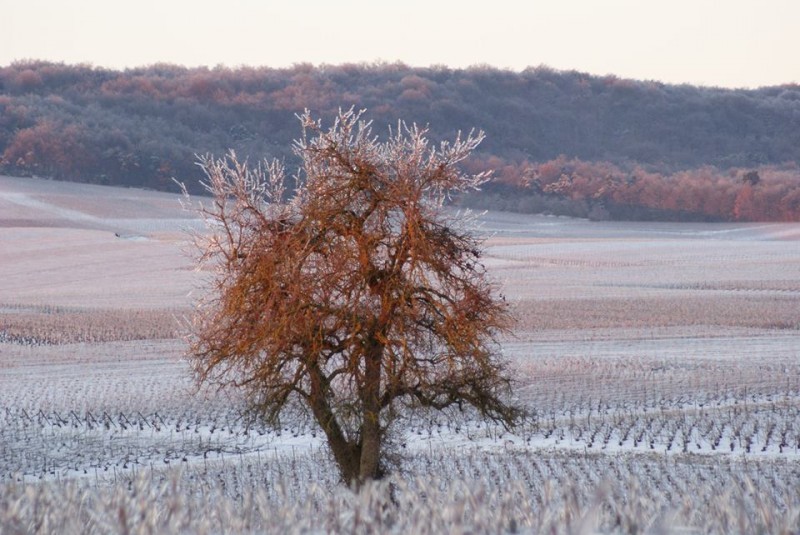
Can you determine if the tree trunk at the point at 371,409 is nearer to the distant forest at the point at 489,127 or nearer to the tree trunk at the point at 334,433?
the tree trunk at the point at 334,433

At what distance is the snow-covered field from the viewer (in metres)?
6.41

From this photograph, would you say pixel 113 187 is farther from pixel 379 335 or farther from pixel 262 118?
pixel 379 335

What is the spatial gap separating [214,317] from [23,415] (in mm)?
8680

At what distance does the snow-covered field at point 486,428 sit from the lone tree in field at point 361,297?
1078 millimetres

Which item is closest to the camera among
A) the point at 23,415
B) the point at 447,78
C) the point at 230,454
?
the point at 230,454

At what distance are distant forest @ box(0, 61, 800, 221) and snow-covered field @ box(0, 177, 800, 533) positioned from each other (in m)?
50.9

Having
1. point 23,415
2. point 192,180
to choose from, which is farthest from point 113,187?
point 23,415

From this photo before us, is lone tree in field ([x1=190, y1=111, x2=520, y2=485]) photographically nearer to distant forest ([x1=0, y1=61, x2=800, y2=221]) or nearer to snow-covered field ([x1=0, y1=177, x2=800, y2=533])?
snow-covered field ([x1=0, y1=177, x2=800, y2=533])

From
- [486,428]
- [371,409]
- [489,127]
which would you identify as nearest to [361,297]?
[371,409]

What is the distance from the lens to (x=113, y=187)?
3821 inches

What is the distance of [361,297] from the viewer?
48.9ft

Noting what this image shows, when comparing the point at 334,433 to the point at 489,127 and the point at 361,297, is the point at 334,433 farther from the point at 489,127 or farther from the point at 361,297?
the point at 489,127

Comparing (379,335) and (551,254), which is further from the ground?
(379,335)

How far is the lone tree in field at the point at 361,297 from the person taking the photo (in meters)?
14.5
